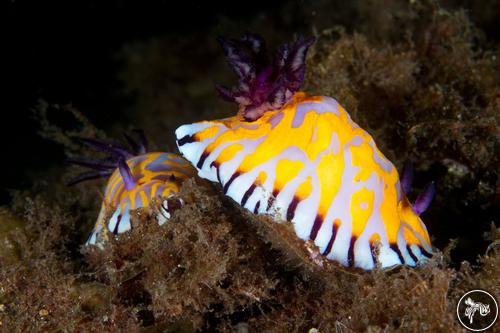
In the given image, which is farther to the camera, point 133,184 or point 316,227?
point 133,184

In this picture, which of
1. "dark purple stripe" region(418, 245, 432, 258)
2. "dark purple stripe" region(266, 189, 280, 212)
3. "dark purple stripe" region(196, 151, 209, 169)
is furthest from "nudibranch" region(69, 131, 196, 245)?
"dark purple stripe" region(418, 245, 432, 258)

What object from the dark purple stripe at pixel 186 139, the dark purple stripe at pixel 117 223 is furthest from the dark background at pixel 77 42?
the dark purple stripe at pixel 186 139

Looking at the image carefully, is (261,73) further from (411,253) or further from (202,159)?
(411,253)

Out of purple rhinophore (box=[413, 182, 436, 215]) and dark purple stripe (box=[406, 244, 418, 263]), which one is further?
purple rhinophore (box=[413, 182, 436, 215])

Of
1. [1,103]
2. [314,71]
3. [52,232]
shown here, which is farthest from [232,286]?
[1,103]

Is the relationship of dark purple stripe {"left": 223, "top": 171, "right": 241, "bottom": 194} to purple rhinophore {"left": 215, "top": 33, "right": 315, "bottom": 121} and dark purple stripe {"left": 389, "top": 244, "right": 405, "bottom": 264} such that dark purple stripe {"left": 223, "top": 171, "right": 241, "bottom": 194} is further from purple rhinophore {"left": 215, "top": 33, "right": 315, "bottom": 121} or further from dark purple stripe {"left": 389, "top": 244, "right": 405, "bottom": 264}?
dark purple stripe {"left": 389, "top": 244, "right": 405, "bottom": 264}

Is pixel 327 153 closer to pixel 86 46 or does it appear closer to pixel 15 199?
pixel 15 199

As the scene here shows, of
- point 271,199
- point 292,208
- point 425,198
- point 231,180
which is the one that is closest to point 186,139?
point 231,180
